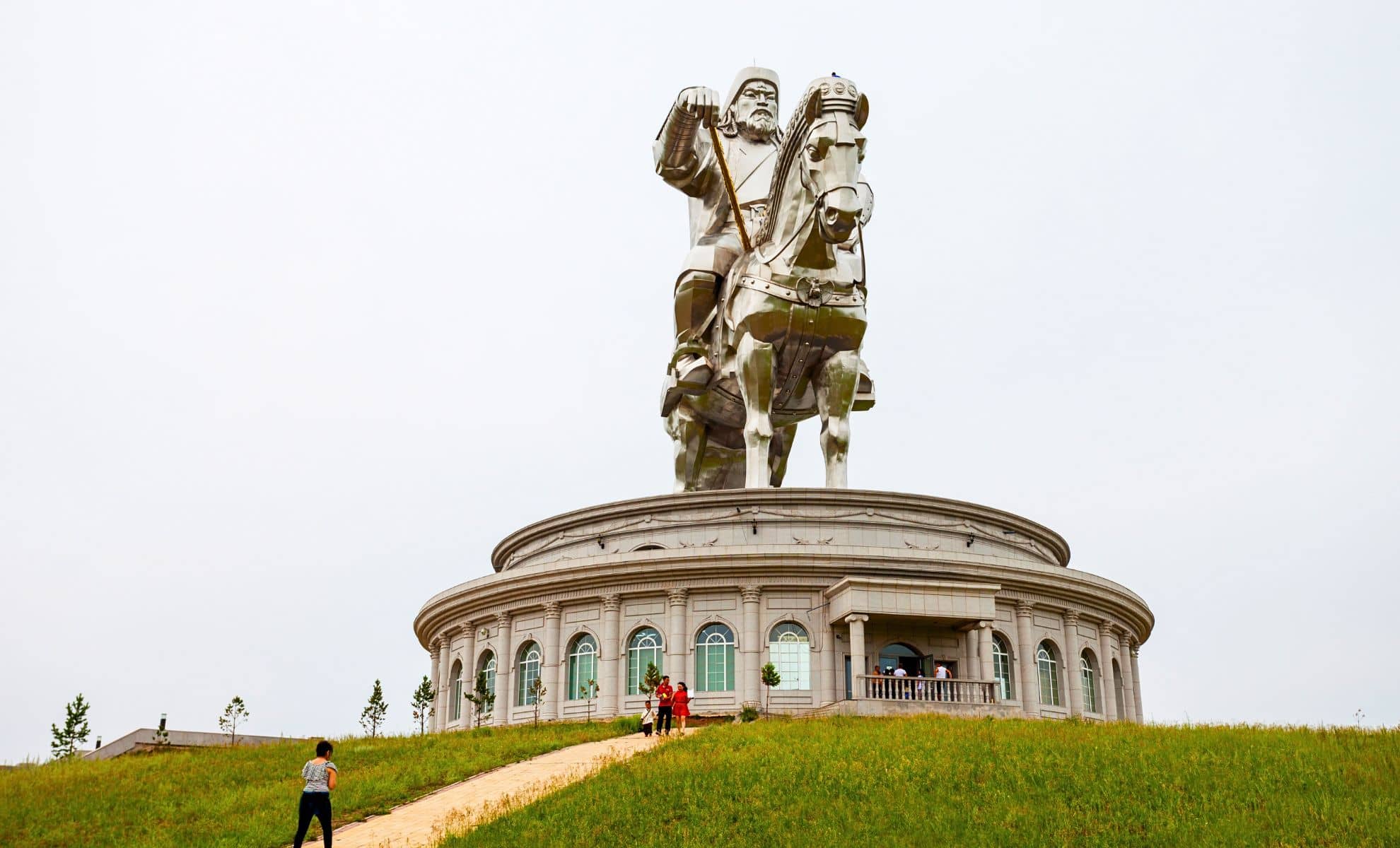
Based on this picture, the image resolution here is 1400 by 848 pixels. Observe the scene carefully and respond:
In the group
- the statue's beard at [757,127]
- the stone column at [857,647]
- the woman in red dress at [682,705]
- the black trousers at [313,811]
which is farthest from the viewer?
the statue's beard at [757,127]

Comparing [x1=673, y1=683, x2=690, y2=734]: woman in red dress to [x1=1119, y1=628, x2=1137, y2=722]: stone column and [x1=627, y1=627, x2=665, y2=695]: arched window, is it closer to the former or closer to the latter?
[x1=627, y1=627, x2=665, y2=695]: arched window

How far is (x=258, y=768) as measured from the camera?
18609mm

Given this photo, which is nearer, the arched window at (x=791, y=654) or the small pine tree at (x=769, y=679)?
the small pine tree at (x=769, y=679)

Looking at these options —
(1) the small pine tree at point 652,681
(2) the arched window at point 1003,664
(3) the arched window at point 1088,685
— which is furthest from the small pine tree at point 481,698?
(3) the arched window at point 1088,685

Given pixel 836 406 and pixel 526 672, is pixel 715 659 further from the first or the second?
pixel 836 406

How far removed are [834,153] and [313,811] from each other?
1500cm

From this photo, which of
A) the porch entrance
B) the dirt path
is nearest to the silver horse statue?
the porch entrance

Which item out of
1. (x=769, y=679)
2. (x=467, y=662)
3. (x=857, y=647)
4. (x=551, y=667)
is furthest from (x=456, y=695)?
(x=857, y=647)

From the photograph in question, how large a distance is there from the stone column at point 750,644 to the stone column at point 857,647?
1.93 m

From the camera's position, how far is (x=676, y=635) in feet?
85.5

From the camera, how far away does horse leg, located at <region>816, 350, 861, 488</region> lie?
28.5 metres

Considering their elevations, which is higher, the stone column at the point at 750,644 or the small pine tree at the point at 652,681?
the stone column at the point at 750,644

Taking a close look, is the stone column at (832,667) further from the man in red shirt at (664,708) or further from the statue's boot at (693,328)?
the statue's boot at (693,328)

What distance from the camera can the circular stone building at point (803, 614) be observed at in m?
25.0
